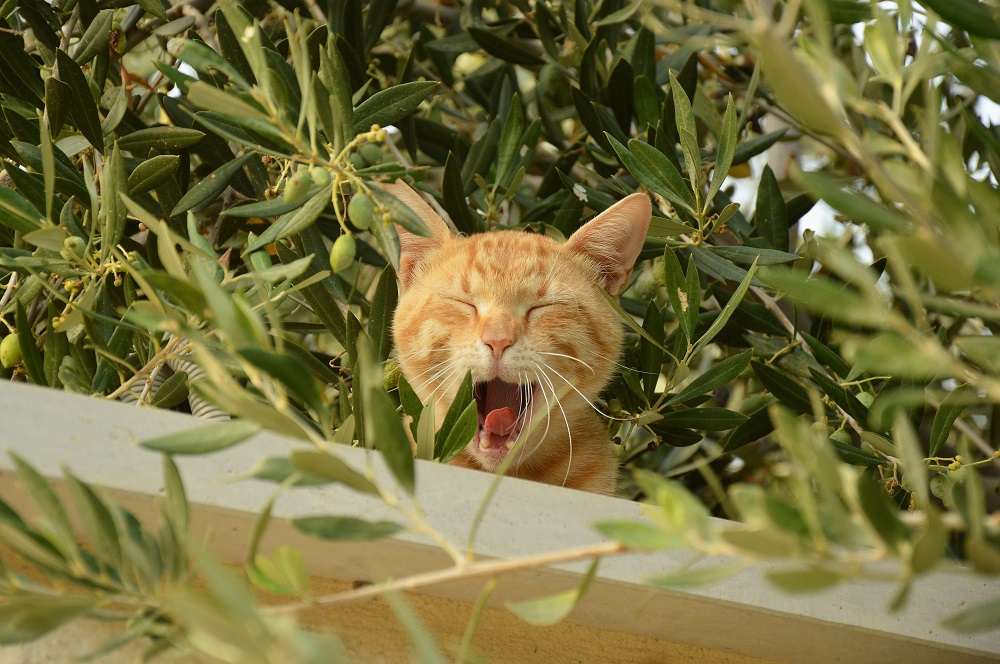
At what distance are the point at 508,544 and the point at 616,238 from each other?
50.0 inches

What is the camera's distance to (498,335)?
2.62 m

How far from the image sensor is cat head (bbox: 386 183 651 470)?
2615mm

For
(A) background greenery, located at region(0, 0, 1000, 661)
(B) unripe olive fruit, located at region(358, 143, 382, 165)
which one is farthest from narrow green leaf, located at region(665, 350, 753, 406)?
(B) unripe olive fruit, located at region(358, 143, 382, 165)

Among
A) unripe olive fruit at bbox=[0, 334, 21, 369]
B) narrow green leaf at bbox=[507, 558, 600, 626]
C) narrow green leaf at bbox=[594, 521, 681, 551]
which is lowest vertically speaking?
unripe olive fruit at bbox=[0, 334, 21, 369]

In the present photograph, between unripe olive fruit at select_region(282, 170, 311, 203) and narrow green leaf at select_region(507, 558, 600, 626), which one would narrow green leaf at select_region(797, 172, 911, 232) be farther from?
unripe olive fruit at select_region(282, 170, 311, 203)

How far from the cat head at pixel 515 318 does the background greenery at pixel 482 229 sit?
11 centimetres

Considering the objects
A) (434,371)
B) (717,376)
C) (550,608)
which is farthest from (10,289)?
(550,608)

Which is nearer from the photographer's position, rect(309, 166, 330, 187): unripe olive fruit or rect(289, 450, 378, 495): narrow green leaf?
rect(289, 450, 378, 495): narrow green leaf

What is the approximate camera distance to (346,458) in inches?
63.4

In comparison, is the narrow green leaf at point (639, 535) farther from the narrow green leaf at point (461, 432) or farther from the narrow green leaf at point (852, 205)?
the narrow green leaf at point (461, 432)

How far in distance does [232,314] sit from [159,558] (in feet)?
0.94

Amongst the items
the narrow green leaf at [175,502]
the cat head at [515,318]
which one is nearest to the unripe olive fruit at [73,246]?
the narrow green leaf at [175,502]

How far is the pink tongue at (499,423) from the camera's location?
8.21 feet

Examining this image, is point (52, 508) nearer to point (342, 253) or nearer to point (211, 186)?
point (342, 253)
